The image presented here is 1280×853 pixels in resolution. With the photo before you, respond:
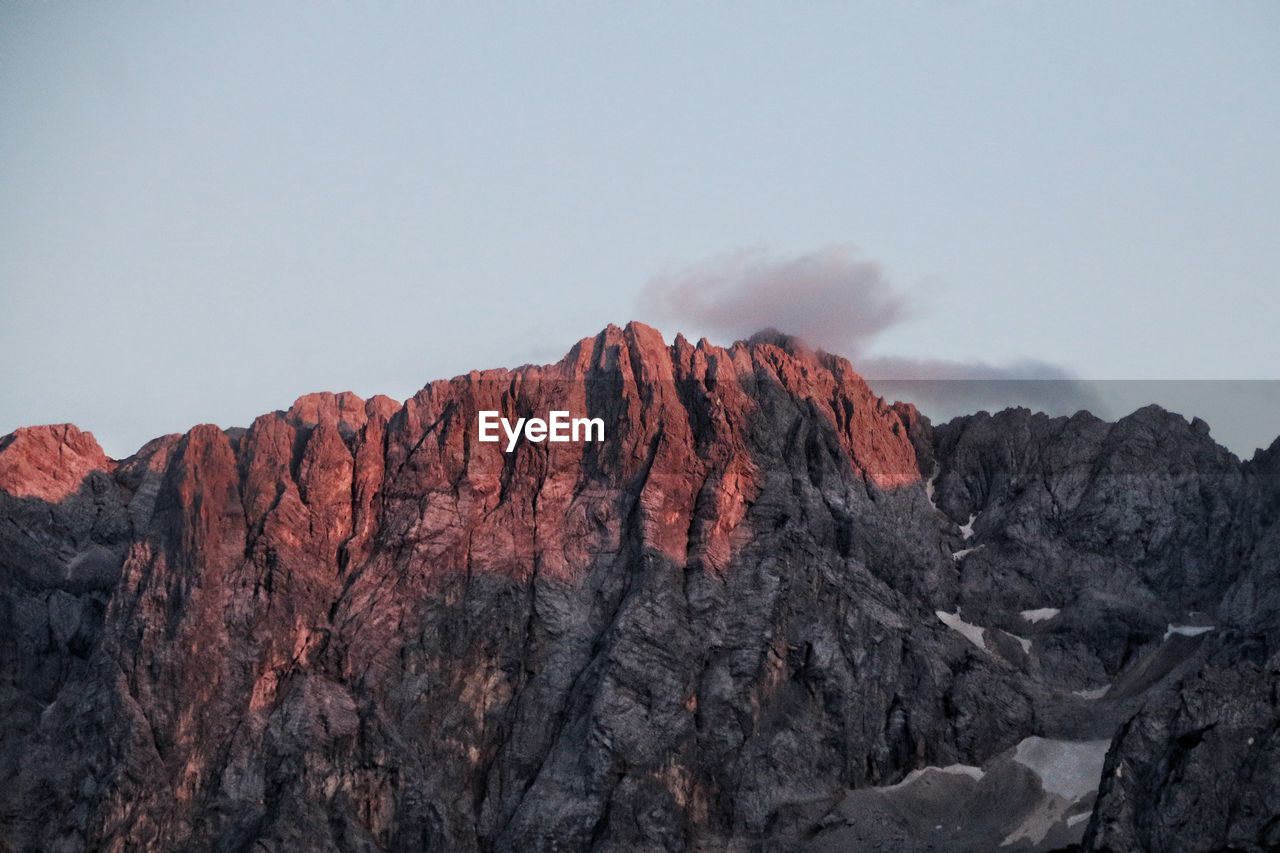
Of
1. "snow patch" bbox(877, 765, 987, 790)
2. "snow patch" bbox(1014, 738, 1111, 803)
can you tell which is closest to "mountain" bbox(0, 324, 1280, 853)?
"snow patch" bbox(1014, 738, 1111, 803)

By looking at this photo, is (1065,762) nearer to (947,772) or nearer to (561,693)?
(947,772)

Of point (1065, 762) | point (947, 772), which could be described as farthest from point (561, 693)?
point (1065, 762)

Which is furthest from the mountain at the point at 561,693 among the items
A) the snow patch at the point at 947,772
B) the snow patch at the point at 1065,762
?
the snow patch at the point at 947,772

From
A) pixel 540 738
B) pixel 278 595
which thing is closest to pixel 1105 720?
pixel 540 738

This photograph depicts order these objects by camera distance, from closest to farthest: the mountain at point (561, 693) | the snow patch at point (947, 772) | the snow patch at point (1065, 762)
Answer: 1. the mountain at point (561, 693)
2. the snow patch at point (1065, 762)
3. the snow patch at point (947, 772)

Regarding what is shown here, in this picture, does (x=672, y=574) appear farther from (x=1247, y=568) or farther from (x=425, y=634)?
(x=1247, y=568)

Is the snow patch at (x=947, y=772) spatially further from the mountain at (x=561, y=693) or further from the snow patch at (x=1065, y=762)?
the snow patch at (x=1065, y=762)

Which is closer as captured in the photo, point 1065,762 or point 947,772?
point 1065,762

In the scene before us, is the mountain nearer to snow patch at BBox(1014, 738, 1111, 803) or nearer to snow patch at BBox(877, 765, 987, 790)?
snow patch at BBox(1014, 738, 1111, 803)
